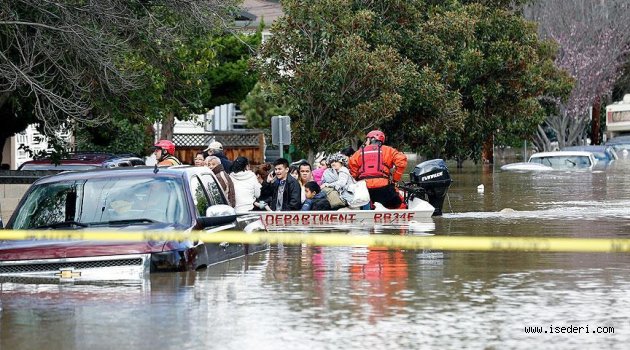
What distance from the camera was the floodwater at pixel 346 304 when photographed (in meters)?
9.70

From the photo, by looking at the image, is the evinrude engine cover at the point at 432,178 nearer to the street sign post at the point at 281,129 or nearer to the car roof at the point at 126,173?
the street sign post at the point at 281,129

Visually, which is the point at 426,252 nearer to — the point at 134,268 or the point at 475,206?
the point at 134,268

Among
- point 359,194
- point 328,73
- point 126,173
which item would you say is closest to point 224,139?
point 328,73

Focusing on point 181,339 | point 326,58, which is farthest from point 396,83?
point 181,339

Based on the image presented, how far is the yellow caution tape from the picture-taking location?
9758 mm

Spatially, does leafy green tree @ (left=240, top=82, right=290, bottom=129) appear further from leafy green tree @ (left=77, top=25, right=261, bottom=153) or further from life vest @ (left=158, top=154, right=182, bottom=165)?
life vest @ (left=158, top=154, right=182, bottom=165)

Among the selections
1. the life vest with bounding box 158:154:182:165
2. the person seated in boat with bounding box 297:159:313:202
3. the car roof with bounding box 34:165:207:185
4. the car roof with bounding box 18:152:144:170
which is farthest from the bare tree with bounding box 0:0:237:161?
the car roof with bounding box 34:165:207:185

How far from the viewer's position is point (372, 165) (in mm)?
22328

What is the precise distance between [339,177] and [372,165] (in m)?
0.75

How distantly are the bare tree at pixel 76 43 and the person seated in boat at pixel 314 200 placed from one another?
10.1ft

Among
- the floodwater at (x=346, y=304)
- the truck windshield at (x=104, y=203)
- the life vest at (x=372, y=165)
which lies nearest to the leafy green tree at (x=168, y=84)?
the life vest at (x=372, y=165)

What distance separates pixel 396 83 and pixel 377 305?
23.1 m

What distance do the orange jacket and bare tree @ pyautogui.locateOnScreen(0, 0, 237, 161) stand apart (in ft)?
10.4

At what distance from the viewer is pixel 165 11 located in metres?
23.0
